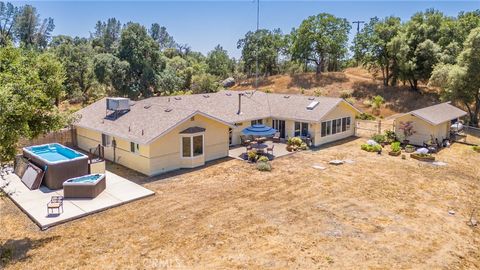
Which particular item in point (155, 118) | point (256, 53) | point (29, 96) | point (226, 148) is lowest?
point (226, 148)

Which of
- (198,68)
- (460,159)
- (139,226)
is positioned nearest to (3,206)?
(139,226)

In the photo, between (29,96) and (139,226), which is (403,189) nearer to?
(139,226)

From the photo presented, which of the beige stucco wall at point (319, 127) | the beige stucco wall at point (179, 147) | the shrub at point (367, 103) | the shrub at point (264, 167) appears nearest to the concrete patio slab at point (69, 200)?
the beige stucco wall at point (179, 147)

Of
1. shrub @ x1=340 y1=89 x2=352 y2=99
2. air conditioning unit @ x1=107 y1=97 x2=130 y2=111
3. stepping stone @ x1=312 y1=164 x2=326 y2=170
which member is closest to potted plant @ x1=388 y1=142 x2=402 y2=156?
stepping stone @ x1=312 y1=164 x2=326 y2=170

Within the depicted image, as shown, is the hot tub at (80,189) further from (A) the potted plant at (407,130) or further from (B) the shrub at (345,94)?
(B) the shrub at (345,94)

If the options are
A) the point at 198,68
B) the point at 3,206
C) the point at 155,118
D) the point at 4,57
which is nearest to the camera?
the point at 4,57

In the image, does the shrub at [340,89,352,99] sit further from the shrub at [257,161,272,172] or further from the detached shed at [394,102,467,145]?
the shrub at [257,161,272,172]

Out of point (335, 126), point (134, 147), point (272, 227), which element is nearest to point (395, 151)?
point (335, 126)
